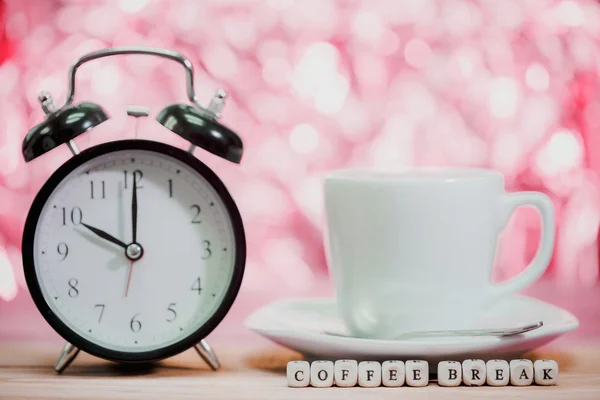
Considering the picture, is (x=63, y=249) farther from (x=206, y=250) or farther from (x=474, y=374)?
(x=474, y=374)

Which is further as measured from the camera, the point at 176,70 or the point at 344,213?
the point at 176,70

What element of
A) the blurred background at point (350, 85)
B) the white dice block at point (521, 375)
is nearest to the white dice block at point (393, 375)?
the white dice block at point (521, 375)

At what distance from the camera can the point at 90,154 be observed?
83cm

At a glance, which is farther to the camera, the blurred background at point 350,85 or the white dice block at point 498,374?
the blurred background at point 350,85

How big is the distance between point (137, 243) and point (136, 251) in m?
0.01

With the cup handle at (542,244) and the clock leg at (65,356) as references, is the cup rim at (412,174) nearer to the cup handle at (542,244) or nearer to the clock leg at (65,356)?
the cup handle at (542,244)

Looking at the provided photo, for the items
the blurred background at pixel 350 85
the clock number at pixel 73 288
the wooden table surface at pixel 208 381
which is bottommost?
the wooden table surface at pixel 208 381

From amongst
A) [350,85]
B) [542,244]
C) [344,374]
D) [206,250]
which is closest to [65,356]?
[206,250]

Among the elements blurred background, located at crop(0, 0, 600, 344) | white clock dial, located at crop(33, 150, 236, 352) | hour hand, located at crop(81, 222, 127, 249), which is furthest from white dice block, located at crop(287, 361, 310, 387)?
blurred background, located at crop(0, 0, 600, 344)

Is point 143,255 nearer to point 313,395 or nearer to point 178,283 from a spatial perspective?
point 178,283

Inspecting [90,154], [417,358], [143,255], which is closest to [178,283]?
[143,255]

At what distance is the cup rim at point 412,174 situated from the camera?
2.75ft

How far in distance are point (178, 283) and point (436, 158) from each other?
62 cm

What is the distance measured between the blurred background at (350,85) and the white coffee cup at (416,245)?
0.45 metres
